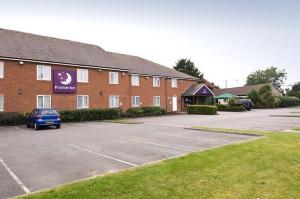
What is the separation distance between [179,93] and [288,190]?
128 feet

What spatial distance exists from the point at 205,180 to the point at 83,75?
86.4 ft

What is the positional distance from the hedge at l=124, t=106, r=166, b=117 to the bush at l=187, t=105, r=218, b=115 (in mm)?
3890

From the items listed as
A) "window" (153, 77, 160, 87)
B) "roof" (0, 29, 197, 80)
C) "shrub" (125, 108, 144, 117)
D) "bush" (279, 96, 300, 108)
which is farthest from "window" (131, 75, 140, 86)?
"bush" (279, 96, 300, 108)

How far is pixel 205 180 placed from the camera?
694 centimetres

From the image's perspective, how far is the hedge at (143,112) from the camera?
34.4m

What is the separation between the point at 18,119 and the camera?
81.1ft

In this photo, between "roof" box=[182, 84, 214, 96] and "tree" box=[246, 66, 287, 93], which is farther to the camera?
"tree" box=[246, 66, 287, 93]

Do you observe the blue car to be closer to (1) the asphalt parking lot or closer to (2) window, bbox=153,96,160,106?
(1) the asphalt parking lot

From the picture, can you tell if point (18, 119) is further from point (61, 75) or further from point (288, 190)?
point (288, 190)

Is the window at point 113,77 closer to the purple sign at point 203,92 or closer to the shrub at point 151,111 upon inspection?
the shrub at point 151,111

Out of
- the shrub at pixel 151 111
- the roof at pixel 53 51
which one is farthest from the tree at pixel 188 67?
the shrub at pixel 151 111

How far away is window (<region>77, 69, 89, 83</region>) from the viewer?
102ft

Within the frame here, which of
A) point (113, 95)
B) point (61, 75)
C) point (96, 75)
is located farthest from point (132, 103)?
point (61, 75)

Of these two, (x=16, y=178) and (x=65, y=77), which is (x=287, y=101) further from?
(x=16, y=178)
